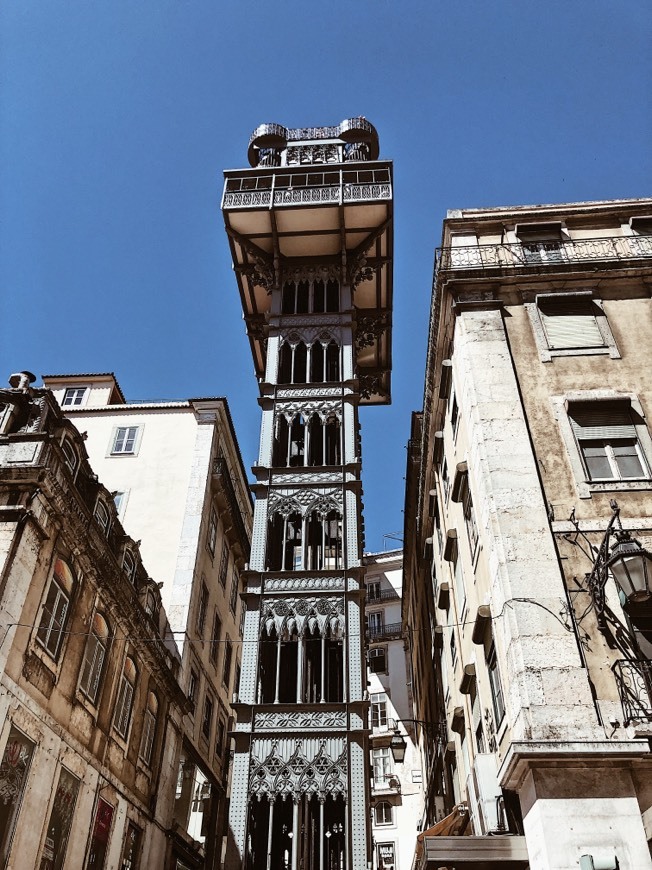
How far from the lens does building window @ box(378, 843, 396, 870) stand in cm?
3722

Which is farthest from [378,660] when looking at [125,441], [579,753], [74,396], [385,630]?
[579,753]

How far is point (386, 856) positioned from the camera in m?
37.7

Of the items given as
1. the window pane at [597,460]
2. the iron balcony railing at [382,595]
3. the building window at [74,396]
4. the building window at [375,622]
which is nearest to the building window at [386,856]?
the building window at [375,622]

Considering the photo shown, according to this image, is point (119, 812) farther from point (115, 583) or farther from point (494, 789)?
point (494, 789)

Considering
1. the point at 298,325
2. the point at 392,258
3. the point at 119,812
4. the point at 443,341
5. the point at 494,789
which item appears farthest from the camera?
the point at 392,258

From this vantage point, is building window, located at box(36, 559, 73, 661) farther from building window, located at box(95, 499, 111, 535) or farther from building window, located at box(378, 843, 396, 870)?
building window, located at box(378, 843, 396, 870)

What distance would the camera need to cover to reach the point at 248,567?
22188mm

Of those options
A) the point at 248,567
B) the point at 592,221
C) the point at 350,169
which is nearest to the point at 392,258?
the point at 350,169

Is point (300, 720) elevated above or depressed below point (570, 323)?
below

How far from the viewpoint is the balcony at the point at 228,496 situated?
100 ft

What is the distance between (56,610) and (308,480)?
32.0ft

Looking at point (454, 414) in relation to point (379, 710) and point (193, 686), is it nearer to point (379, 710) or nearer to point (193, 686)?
point (193, 686)

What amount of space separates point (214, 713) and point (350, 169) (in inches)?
907

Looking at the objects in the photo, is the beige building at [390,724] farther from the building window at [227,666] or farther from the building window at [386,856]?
the building window at [227,666]
